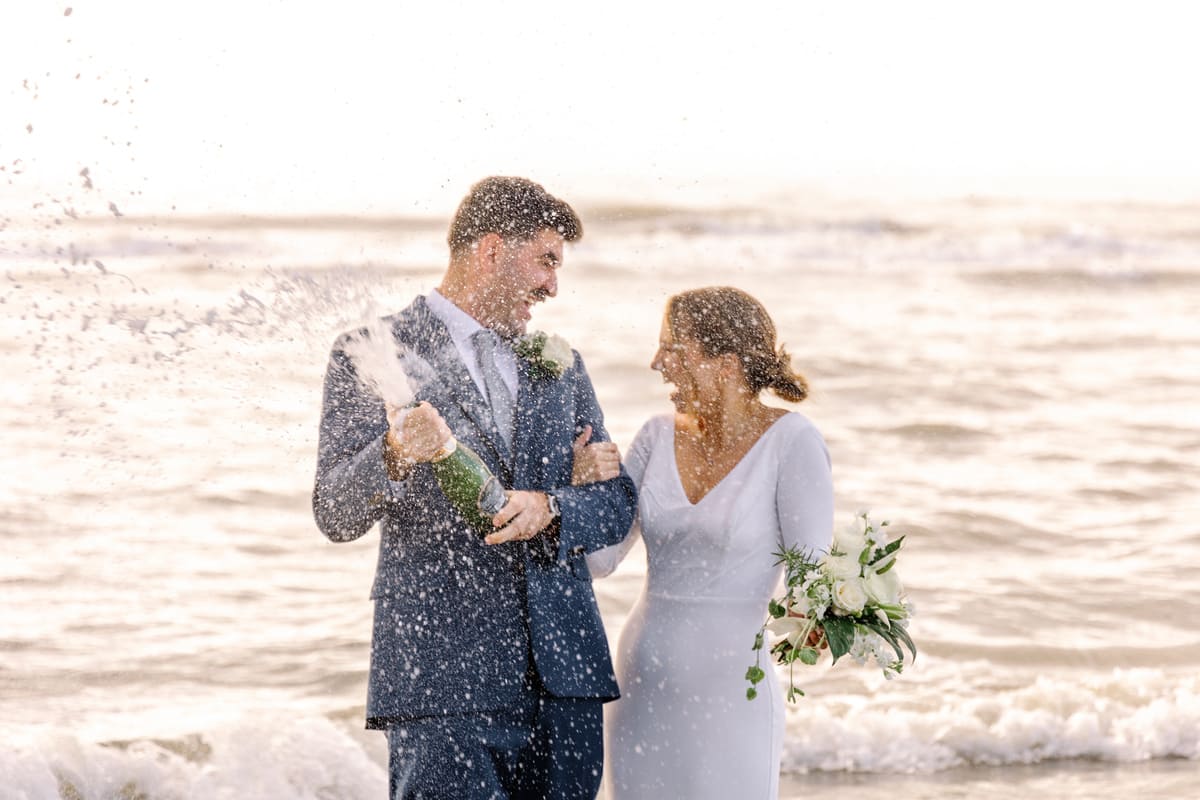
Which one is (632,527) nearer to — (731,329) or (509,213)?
(731,329)

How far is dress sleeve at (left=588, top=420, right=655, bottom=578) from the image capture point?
13.2 feet

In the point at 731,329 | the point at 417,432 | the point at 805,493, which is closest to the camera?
the point at 417,432

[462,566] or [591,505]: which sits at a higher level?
[591,505]

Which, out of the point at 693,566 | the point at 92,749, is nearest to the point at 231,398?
the point at 92,749

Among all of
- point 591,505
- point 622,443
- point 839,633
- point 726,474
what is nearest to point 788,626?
point 839,633

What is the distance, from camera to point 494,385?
3717mm

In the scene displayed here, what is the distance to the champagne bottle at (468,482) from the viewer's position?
3.43 meters

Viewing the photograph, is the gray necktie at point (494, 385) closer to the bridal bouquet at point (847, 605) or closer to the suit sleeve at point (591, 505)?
the suit sleeve at point (591, 505)

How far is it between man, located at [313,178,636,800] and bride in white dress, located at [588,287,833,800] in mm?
263

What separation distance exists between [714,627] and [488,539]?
80 centimetres

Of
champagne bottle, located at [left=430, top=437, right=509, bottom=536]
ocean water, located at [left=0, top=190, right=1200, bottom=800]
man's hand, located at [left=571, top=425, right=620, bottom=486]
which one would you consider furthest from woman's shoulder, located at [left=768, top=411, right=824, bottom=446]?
ocean water, located at [left=0, top=190, right=1200, bottom=800]

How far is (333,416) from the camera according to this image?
11.7 feet

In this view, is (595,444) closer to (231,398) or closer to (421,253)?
(231,398)

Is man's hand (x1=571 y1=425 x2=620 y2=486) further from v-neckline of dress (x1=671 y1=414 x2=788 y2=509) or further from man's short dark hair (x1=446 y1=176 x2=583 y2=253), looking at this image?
man's short dark hair (x1=446 y1=176 x2=583 y2=253)
